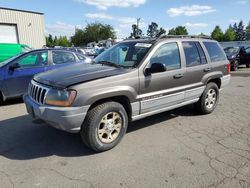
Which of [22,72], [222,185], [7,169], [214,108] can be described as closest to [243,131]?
[214,108]

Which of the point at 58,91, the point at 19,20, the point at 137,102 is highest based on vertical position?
the point at 19,20

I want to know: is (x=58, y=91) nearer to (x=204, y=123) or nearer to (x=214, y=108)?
(x=204, y=123)

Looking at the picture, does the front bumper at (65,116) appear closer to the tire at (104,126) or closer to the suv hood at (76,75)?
the tire at (104,126)

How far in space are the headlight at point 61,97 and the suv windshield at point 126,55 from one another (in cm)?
123

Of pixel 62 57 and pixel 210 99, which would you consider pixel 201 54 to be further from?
pixel 62 57

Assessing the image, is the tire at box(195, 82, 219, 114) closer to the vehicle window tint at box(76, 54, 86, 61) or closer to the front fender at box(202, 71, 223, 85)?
the front fender at box(202, 71, 223, 85)

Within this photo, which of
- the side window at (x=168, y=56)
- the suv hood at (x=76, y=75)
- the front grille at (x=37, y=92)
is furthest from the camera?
the side window at (x=168, y=56)

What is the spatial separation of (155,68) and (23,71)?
4.41m

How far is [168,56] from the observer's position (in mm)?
4617

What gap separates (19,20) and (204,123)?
79.7 feet

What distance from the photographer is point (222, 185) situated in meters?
2.95

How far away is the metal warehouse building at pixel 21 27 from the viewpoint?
76.4 ft

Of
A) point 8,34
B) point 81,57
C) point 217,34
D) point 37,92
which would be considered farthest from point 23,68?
point 217,34

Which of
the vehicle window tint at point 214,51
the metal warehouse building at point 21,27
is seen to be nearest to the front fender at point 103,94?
the vehicle window tint at point 214,51
